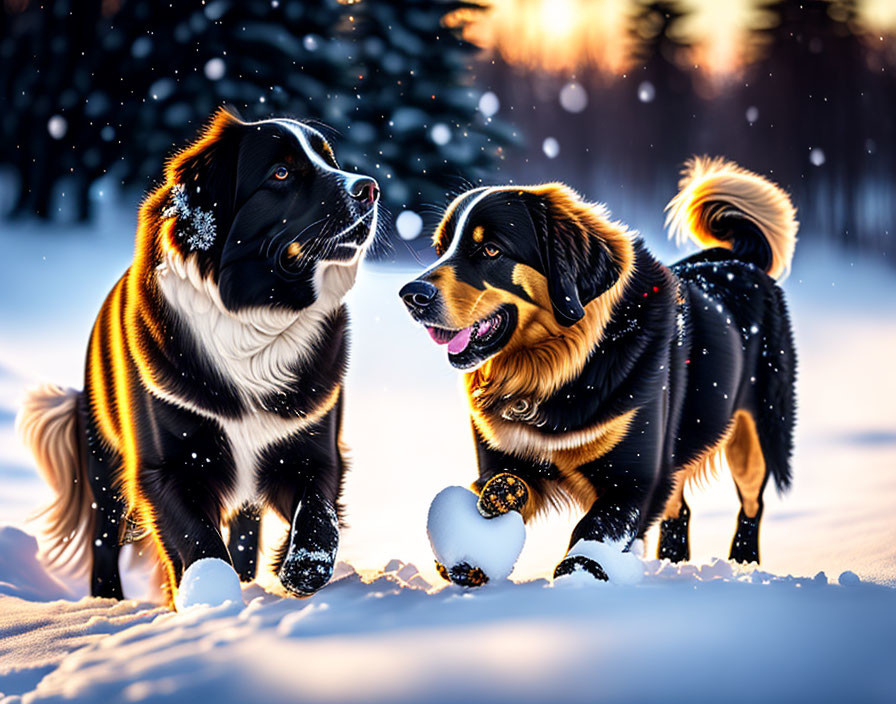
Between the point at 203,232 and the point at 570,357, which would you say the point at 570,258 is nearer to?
the point at 570,357

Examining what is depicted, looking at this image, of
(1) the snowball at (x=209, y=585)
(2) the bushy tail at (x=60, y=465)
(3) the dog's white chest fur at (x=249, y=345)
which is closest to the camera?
(1) the snowball at (x=209, y=585)

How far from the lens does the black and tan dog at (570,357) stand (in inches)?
103

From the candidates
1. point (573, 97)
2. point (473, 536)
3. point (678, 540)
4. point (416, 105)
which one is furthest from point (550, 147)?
point (473, 536)

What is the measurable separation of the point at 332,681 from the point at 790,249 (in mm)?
2579

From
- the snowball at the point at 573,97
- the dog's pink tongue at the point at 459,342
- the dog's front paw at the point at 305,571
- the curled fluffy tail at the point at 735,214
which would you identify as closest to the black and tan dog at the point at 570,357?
the dog's pink tongue at the point at 459,342

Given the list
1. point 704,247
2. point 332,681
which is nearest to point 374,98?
point 704,247

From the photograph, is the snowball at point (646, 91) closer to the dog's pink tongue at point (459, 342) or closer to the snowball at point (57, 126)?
the dog's pink tongue at point (459, 342)

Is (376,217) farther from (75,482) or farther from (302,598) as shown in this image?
(75,482)

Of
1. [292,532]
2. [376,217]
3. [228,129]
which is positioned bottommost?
[292,532]

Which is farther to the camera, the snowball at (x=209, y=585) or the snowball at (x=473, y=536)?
the snowball at (x=473, y=536)

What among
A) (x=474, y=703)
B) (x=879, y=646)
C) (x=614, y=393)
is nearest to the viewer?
(x=474, y=703)

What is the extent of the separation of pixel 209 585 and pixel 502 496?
851 millimetres

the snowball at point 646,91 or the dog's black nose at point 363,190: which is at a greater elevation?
the snowball at point 646,91

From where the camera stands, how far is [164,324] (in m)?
2.74
